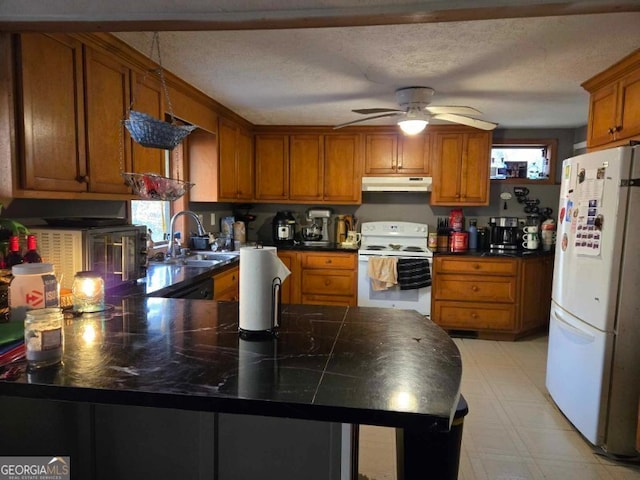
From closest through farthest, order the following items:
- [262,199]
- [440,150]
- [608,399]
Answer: [608,399]
[440,150]
[262,199]

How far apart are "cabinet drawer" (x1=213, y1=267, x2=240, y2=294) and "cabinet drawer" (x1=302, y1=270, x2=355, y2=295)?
1.06 meters

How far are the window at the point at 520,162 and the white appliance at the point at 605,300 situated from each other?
2187mm

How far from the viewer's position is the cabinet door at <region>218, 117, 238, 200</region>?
3729 millimetres

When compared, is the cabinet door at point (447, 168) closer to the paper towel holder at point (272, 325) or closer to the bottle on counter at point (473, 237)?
the bottle on counter at point (473, 237)

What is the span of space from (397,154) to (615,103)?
2156 millimetres

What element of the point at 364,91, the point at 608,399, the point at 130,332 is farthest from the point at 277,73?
the point at 608,399

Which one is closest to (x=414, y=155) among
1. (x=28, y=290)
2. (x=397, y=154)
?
(x=397, y=154)

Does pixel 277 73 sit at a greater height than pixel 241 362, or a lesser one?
greater

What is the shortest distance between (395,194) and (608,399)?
302 cm

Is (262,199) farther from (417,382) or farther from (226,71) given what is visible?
(417,382)

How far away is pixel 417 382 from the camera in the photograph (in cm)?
106

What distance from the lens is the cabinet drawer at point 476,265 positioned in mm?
4043

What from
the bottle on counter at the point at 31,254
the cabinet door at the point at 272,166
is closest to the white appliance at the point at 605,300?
the bottle on counter at the point at 31,254

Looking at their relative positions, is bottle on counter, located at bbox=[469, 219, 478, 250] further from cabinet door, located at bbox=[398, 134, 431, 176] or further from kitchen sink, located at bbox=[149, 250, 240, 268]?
kitchen sink, located at bbox=[149, 250, 240, 268]
